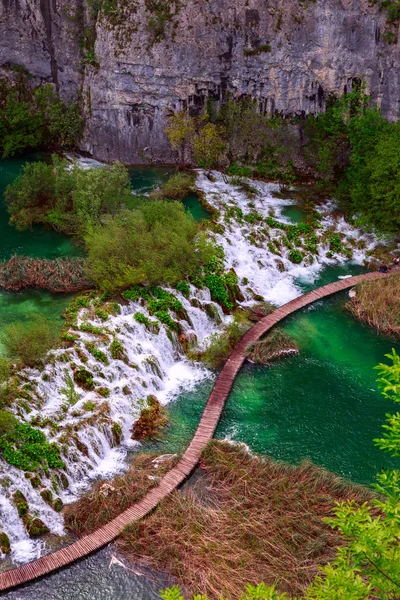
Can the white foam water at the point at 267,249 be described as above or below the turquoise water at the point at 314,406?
above

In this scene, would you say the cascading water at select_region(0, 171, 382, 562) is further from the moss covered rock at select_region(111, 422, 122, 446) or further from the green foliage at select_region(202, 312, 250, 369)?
the green foliage at select_region(202, 312, 250, 369)

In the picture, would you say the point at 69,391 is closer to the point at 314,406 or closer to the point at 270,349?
the point at 270,349

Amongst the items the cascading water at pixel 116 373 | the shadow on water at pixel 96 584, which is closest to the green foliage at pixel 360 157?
the cascading water at pixel 116 373

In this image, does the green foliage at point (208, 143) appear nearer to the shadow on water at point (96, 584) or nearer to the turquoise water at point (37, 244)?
the turquoise water at point (37, 244)

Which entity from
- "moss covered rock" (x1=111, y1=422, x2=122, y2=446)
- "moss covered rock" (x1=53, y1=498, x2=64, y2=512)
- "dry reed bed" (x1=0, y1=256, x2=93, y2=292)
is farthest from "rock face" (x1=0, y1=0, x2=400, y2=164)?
"moss covered rock" (x1=53, y1=498, x2=64, y2=512)

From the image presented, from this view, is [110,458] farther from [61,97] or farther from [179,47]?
[61,97]

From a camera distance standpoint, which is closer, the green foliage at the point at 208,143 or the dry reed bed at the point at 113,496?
the dry reed bed at the point at 113,496

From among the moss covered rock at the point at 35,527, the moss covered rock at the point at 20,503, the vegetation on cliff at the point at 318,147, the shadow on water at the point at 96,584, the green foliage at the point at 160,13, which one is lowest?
the shadow on water at the point at 96,584
